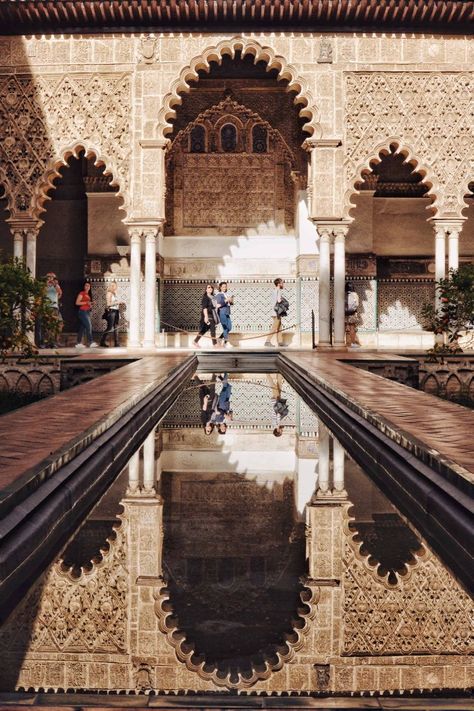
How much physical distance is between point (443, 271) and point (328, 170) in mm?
2148

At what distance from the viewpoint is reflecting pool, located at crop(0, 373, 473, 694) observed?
1431 millimetres

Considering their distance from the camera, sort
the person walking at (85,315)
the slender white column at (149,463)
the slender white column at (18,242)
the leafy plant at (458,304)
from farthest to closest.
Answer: the person walking at (85,315) < the slender white column at (18,242) < the leafy plant at (458,304) < the slender white column at (149,463)

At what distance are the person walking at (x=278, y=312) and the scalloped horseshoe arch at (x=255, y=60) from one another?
281cm

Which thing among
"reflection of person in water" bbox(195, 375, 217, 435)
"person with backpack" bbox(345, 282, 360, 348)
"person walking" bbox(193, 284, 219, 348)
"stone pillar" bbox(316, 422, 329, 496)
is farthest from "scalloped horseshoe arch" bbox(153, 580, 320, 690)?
"person with backpack" bbox(345, 282, 360, 348)

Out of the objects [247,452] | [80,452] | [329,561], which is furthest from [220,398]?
[329,561]

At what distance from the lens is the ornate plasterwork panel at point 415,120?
11.2 m

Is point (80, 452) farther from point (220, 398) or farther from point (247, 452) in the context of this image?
point (220, 398)

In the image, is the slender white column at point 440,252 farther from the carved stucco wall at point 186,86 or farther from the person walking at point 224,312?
the person walking at point 224,312

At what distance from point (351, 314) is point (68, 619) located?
1127 centimetres

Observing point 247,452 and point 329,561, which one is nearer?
point 329,561

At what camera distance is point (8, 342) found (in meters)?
6.44

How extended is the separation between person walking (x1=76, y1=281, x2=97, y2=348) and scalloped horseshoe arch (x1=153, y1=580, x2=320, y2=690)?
36.5 feet

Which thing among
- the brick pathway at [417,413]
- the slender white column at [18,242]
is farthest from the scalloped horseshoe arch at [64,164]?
the brick pathway at [417,413]

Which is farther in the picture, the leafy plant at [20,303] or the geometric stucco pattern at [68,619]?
the leafy plant at [20,303]
